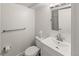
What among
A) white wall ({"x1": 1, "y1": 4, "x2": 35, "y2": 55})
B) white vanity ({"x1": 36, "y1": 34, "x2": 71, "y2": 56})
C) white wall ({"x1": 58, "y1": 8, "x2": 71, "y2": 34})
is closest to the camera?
white vanity ({"x1": 36, "y1": 34, "x2": 71, "y2": 56})

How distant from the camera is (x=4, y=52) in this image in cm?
141

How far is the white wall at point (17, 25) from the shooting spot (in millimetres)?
1469

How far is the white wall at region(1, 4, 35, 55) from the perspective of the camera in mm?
1469

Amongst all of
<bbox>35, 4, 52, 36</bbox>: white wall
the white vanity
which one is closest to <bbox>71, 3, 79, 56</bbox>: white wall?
the white vanity

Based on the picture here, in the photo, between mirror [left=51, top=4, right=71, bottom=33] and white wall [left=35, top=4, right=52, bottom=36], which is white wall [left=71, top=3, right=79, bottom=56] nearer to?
mirror [left=51, top=4, right=71, bottom=33]

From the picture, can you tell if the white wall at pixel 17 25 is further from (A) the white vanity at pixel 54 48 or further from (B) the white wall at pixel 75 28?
(B) the white wall at pixel 75 28

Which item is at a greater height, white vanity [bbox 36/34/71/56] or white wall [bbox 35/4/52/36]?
white wall [bbox 35/4/52/36]

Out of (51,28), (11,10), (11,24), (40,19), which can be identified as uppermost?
(11,10)

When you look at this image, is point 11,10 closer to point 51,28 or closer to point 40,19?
point 40,19

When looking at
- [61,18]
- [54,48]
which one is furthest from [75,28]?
[61,18]

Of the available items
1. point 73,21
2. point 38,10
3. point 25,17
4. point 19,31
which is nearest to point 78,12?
point 73,21

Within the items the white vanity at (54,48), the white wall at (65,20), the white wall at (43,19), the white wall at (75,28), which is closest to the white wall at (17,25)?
the white wall at (43,19)

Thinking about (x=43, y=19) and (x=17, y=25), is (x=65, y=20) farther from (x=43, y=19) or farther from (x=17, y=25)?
(x=17, y=25)

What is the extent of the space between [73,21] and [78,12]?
63mm
